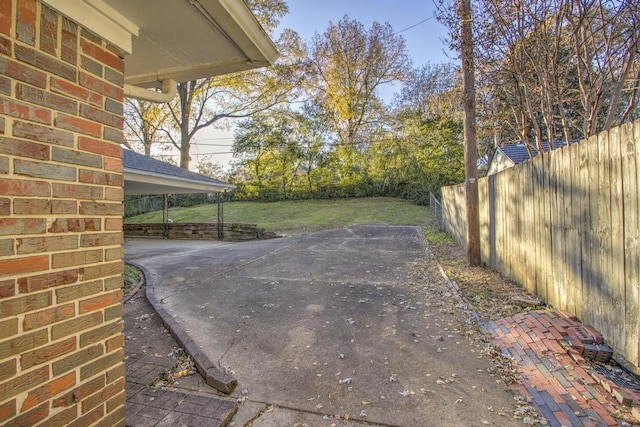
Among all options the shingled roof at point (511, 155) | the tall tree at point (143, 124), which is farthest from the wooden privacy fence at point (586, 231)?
the tall tree at point (143, 124)

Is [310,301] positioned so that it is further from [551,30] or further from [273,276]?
[551,30]

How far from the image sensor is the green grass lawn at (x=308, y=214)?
Answer: 14829 mm

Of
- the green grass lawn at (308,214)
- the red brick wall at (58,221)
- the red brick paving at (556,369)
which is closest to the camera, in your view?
the red brick wall at (58,221)

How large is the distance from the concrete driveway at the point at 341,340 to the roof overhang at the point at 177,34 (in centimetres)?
248

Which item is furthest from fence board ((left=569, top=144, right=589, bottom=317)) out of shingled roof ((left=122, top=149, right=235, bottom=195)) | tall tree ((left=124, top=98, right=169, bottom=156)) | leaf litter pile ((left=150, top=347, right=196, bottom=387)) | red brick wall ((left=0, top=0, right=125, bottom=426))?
tall tree ((left=124, top=98, right=169, bottom=156))

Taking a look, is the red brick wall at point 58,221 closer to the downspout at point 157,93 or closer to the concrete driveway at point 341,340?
the downspout at point 157,93

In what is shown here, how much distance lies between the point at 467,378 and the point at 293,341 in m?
1.66

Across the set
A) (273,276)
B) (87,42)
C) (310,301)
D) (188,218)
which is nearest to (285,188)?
(188,218)

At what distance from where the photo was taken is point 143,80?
272 cm

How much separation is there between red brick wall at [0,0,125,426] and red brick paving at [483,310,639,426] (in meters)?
2.74

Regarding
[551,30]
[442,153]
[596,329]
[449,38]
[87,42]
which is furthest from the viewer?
[442,153]

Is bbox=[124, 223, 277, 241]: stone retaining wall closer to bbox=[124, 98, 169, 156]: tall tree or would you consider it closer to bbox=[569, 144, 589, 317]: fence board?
bbox=[124, 98, 169, 156]: tall tree

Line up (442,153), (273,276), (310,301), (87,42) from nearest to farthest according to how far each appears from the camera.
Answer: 1. (87,42)
2. (310,301)
3. (273,276)
4. (442,153)

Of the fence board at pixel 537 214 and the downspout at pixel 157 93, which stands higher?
the downspout at pixel 157 93
